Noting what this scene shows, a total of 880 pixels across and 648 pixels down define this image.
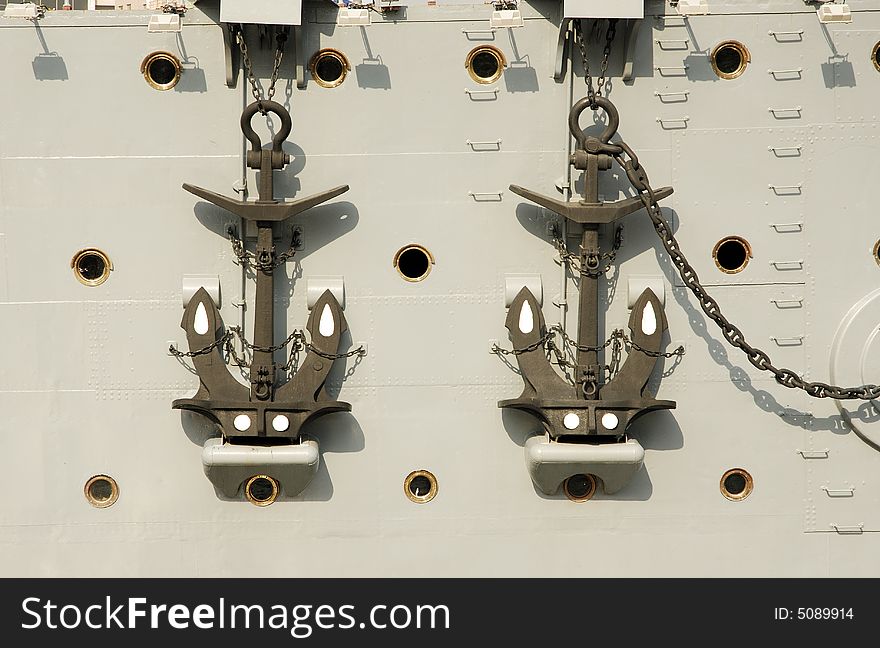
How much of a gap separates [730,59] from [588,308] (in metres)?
1.70

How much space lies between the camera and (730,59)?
18.0 feet

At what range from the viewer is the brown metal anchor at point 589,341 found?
17.1 ft

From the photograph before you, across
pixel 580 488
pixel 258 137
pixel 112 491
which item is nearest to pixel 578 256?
pixel 580 488

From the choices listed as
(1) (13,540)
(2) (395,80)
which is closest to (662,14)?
(2) (395,80)

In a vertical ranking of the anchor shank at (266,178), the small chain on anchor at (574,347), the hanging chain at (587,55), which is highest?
the hanging chain at (587,55)

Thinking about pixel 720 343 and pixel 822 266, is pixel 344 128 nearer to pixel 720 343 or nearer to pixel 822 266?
pixel 720 343

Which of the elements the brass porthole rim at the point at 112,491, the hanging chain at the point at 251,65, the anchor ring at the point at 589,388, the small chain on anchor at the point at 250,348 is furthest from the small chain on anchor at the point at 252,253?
the anchor ring at the point at 589,388

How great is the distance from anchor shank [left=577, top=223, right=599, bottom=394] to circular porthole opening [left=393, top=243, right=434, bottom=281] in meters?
0.89

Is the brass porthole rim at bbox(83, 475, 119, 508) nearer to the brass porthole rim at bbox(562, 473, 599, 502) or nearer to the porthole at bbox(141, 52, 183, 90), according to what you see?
the porthole at bbox(141, 52, 183, 90)

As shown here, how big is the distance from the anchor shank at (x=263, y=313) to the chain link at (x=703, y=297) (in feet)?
6.51

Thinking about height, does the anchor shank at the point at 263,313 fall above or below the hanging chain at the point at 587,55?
below

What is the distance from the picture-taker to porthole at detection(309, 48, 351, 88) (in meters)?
5.46

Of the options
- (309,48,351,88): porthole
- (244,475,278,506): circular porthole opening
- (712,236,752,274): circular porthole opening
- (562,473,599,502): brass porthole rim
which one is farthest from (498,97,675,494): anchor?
(244,475,278,506): circular porthole opening

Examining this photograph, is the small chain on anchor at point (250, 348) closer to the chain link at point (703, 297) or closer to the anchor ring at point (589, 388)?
the anchor ring at point (589, 388)
